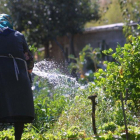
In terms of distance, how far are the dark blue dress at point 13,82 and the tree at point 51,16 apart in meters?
16.3

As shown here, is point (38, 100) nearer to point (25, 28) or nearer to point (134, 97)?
point (134, 97)

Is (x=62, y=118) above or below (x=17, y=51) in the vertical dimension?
below

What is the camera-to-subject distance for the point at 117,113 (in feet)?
17.3

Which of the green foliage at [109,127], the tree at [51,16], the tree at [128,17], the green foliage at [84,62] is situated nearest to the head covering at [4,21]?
the green foliage at [109,127]

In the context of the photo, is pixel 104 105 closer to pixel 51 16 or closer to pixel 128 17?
pixel 128 17

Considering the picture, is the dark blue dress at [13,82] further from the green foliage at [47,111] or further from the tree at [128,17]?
the tree at [128,17]

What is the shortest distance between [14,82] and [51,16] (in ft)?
56.1

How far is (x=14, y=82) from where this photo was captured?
397 centimetres

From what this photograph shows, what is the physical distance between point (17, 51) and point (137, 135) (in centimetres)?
164

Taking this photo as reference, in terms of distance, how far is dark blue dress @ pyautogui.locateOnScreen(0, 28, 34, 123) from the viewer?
3918 millimetres

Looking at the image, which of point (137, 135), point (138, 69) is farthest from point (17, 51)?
point (138, 69)

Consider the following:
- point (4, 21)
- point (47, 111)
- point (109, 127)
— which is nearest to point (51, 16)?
point (47, 111)

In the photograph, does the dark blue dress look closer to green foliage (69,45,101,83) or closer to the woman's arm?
the woman's arm

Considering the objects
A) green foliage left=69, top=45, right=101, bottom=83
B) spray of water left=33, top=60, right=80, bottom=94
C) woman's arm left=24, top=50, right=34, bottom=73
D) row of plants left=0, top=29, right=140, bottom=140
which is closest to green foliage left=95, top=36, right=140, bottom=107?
row of plants left=0, top=29, right=140, bottom=140
